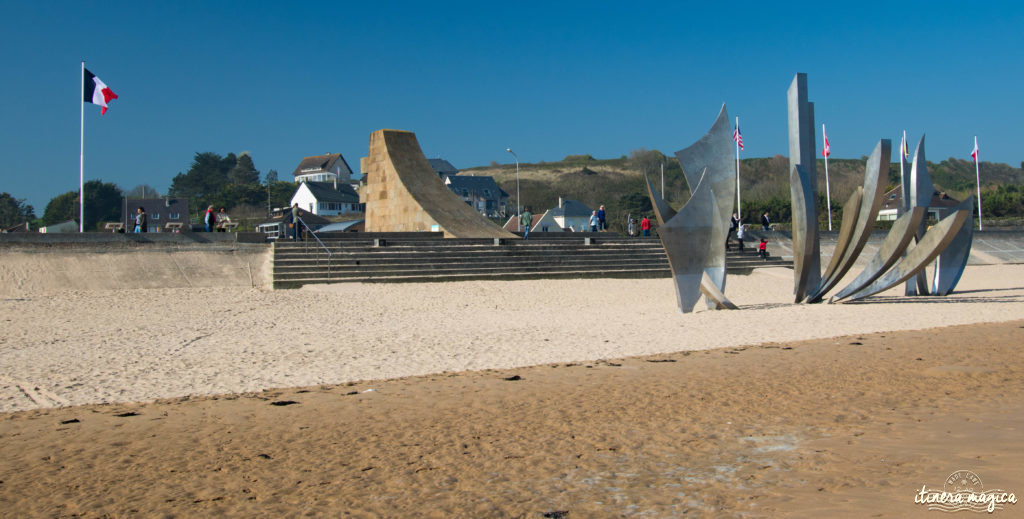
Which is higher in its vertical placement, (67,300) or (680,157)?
(680,157)

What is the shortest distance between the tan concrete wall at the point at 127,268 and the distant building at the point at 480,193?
56134mm

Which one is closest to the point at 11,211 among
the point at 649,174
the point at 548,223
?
the point at 548,223

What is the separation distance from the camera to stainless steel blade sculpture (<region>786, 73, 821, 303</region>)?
43.7ft

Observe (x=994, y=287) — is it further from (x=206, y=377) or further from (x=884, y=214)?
(x=884, y=214)

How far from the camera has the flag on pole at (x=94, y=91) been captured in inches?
745

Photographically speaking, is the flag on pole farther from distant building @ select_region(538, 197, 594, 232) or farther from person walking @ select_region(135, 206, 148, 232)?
distant building @ select_region(538, 197, 594, 232)

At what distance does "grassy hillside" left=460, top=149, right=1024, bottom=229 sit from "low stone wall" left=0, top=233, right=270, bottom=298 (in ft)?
177

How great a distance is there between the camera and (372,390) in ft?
22.8

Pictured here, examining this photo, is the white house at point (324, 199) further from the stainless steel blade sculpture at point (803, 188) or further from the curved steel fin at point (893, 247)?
the curved steel fin at point (893, 247)

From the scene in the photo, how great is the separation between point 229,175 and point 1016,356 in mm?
99415

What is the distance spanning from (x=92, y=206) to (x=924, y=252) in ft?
216

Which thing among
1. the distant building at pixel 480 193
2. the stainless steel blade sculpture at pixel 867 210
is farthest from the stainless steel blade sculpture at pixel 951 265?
the distant building at pixel 480 193

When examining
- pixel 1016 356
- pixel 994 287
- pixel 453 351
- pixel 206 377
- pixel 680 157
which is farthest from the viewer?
pixel 994 287

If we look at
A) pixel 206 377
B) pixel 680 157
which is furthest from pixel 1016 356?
pixel 206 377
